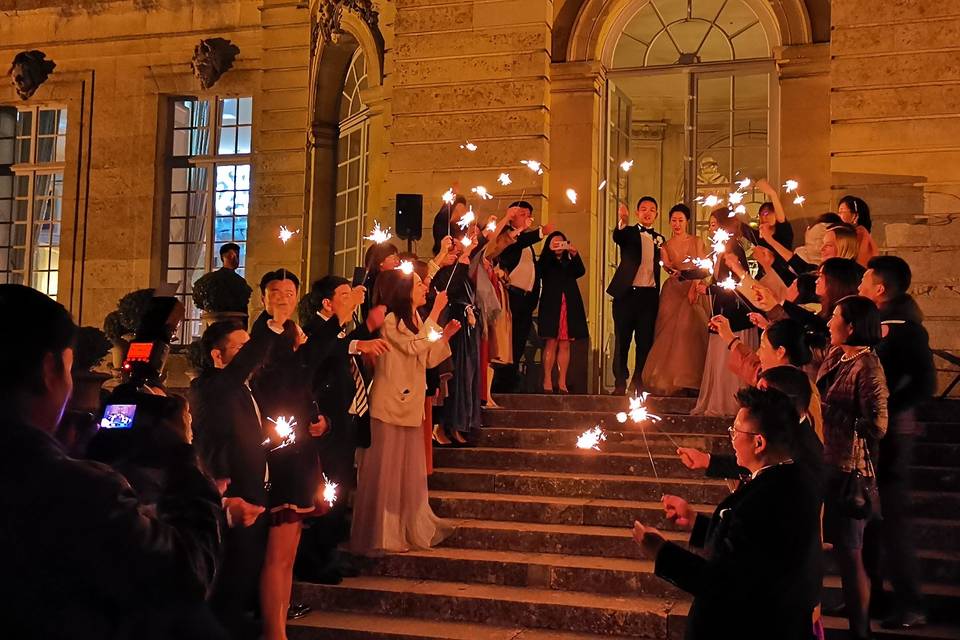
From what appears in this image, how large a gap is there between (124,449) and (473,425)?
5.85m

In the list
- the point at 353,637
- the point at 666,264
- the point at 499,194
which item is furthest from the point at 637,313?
the point at 353,637

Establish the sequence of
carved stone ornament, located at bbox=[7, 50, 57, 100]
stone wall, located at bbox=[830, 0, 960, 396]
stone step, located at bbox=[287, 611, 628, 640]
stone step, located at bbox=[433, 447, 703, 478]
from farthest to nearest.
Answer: carved stone ornament, located at bbox=[7, 50, 57, 100] → stone wall, located at bbox=[830, 0, 960, 396] → stone step, located at bbox=[433, 447, 703, 478] → stone step, located at bbox=[287, 611, 628, 640]

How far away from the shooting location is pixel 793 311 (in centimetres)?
662

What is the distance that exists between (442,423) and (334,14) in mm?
7557

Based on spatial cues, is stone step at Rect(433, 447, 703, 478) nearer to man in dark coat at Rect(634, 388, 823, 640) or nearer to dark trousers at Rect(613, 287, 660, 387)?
dark trousers at Rect(613, 287, 660, 387)

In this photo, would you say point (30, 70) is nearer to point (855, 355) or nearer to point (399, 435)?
point (399, 435)

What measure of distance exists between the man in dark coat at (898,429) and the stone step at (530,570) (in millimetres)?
1192

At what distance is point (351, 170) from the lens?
47.7ft

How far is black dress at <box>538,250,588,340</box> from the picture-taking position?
31.9 feet

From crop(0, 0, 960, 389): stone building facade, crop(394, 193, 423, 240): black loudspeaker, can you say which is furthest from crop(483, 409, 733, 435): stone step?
crop(394, 193, 423, 240): black loudspeaker

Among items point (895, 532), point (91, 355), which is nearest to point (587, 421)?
point (895, 532)

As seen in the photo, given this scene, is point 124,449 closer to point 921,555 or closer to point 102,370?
point 921,555

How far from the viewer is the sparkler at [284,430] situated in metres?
5.23

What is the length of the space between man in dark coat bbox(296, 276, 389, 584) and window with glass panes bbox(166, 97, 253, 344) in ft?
32.7
